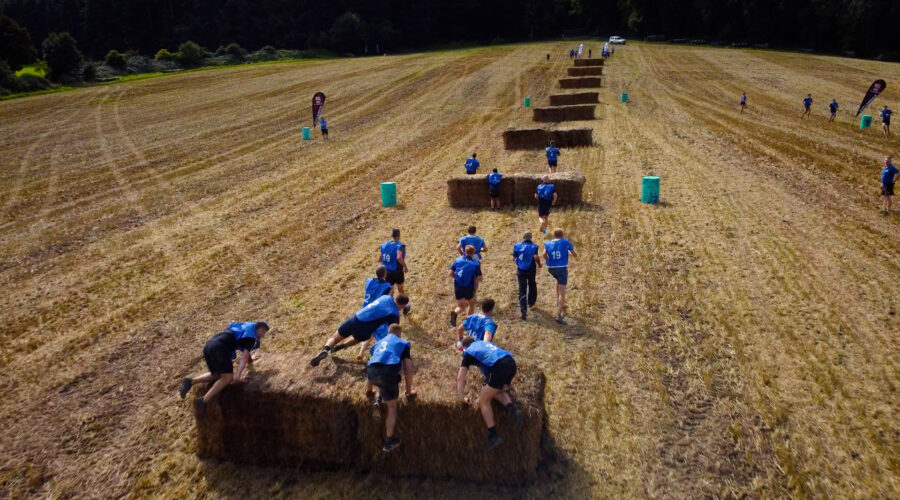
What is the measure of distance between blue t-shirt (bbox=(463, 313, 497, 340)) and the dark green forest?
281 feet

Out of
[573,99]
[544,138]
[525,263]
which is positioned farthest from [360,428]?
[573,99]

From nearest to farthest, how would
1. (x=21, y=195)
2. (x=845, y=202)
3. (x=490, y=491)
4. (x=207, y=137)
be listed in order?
(x=490, y=491), (x=845, y=202), (x=21, y=195), (x=207, y=137)

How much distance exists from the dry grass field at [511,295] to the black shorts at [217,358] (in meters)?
0.72

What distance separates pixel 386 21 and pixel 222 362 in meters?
97.4

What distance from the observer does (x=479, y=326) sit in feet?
29.0

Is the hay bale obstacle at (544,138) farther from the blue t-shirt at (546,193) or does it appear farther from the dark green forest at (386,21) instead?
the dark green forest at (386,21)

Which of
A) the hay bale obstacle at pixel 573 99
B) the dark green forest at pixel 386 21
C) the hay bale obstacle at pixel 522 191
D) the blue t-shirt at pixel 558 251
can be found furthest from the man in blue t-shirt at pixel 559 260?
the dark green forest at pixel 386 21

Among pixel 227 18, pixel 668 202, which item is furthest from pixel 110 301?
pixel 227 18

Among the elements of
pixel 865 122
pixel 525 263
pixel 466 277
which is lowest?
pixel 466 277

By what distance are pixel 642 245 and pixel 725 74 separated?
4380cm

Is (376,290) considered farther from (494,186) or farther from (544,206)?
(494,186)

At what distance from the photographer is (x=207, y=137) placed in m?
33.3

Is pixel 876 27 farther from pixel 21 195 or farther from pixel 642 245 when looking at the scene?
pixel 21 195

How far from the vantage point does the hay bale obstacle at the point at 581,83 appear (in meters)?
47.3
